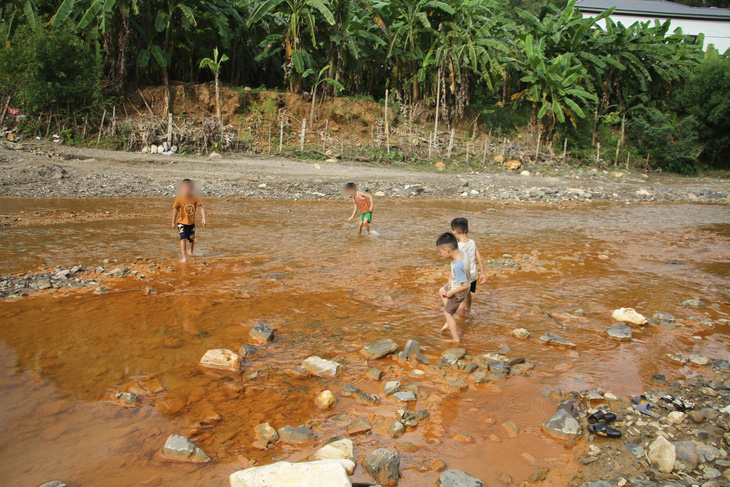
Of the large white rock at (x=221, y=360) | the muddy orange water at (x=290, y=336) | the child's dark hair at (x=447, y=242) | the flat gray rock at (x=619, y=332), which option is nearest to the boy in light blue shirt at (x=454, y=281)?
the child's dark hair at (x=447, y=242)

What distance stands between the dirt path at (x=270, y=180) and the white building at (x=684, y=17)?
54.4ft

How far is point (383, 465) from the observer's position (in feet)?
10.2

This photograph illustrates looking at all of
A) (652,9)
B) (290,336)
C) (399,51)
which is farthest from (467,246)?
(652,9)

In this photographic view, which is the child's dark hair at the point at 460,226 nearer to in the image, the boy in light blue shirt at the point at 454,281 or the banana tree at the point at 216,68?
the boy in light blue shirt at the point at 454,281

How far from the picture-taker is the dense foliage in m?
20.5

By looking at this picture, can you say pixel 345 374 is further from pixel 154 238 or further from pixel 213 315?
pixel 154 238

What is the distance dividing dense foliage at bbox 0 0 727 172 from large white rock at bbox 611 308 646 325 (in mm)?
17920

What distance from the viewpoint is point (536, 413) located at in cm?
385

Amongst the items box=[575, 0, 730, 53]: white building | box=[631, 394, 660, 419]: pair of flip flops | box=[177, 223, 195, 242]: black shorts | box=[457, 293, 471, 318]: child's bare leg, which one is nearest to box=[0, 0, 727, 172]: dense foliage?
box=[575, 0, 730, 53]: white building

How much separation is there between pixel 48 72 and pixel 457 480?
2196 centimetres

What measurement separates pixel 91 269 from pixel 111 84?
1726cm

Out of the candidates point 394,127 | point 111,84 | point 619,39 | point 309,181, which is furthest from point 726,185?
point 111,84

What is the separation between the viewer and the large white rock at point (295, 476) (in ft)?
8.96

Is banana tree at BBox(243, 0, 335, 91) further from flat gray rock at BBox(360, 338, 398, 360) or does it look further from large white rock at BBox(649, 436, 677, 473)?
large white rock at BBox(649, 436, 677, 473)
